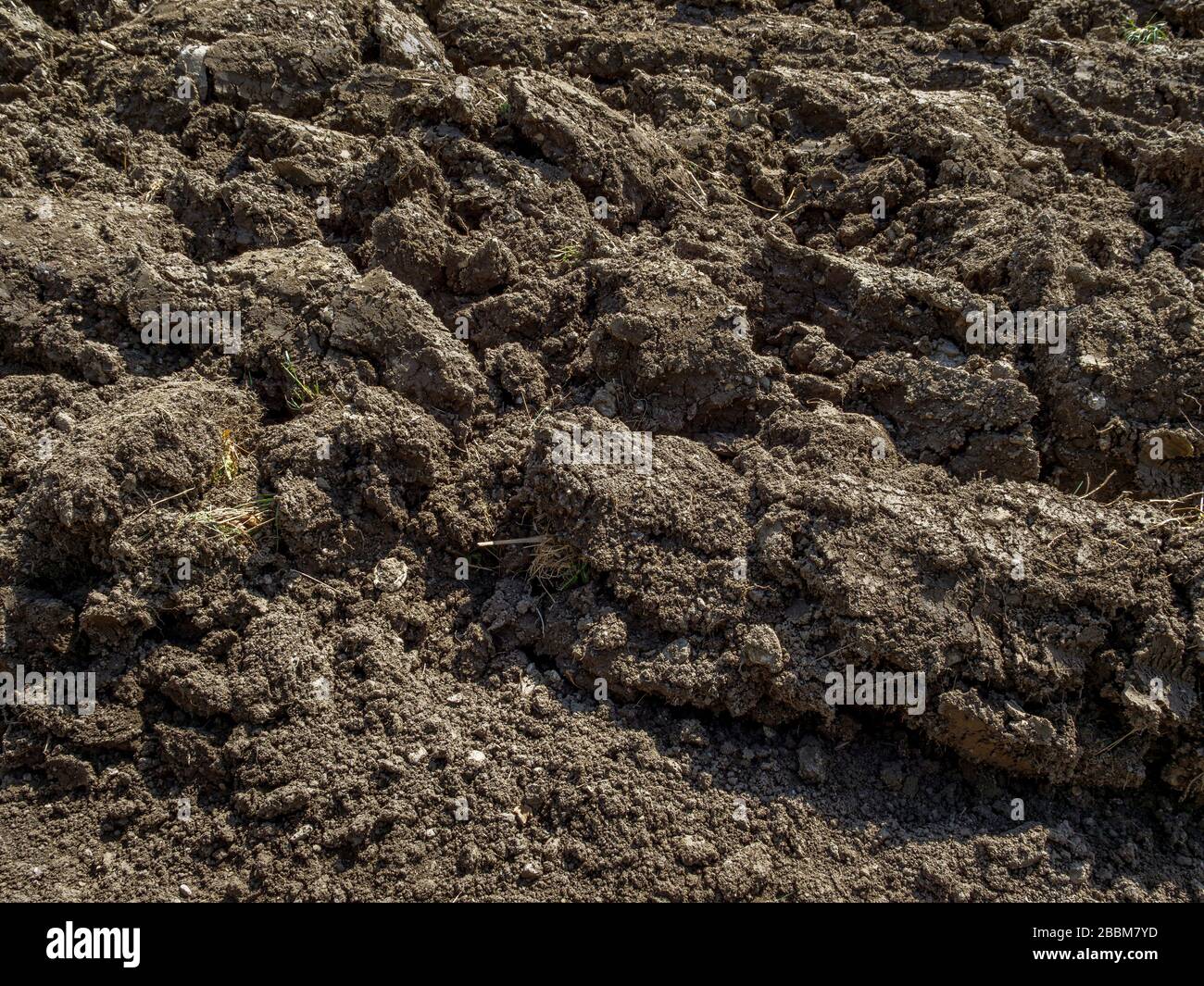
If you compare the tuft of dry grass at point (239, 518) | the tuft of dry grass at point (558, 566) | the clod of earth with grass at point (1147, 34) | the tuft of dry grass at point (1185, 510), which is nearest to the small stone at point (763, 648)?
the tuft of dry grass at point (558, 566)

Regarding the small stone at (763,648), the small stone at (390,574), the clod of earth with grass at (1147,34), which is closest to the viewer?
the small stone at (763,648)

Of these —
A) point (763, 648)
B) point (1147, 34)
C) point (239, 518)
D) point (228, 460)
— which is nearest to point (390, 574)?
point (239, 518)

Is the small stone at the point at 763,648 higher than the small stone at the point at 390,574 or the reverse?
the reverse

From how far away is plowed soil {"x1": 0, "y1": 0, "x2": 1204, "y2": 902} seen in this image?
298cm

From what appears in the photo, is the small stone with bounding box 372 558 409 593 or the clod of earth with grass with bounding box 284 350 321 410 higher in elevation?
the clod of earth with grass with bounding box 284 350 321 410

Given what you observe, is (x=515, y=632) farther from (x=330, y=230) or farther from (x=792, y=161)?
(x=792, y=161)

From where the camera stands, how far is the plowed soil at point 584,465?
2977 mm

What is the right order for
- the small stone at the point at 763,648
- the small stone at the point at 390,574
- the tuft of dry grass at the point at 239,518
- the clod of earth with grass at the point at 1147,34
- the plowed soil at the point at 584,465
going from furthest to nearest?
the clod of earth with grass at the point at 1147,34 → the small stone at the point at 390,574 → the tuft of dry grass at the point at 239,518 → the small stone at the point at 763,648 → the plowed soil at the point at 584,465

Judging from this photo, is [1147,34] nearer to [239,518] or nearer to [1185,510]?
[1185,510]

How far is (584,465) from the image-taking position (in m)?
3.43

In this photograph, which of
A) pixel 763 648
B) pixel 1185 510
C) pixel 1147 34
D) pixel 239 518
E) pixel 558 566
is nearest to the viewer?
pixel 763 648

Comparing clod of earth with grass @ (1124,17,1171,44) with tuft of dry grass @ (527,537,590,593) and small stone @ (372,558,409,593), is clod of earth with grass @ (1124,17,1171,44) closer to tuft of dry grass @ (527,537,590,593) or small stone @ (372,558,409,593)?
tuft of dry grass @ (527,537,590,593)

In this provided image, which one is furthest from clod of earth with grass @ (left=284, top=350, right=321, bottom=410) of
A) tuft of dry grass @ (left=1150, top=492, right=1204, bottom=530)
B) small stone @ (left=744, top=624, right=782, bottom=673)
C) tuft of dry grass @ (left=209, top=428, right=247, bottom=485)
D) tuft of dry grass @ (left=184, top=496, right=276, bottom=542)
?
tuft of dry grass @ (left=1150, top=492, right=1204, bottom=530)

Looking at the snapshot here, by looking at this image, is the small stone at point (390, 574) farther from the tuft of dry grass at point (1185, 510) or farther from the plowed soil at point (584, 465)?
the tuft of dry grass at point (1185, 510)
